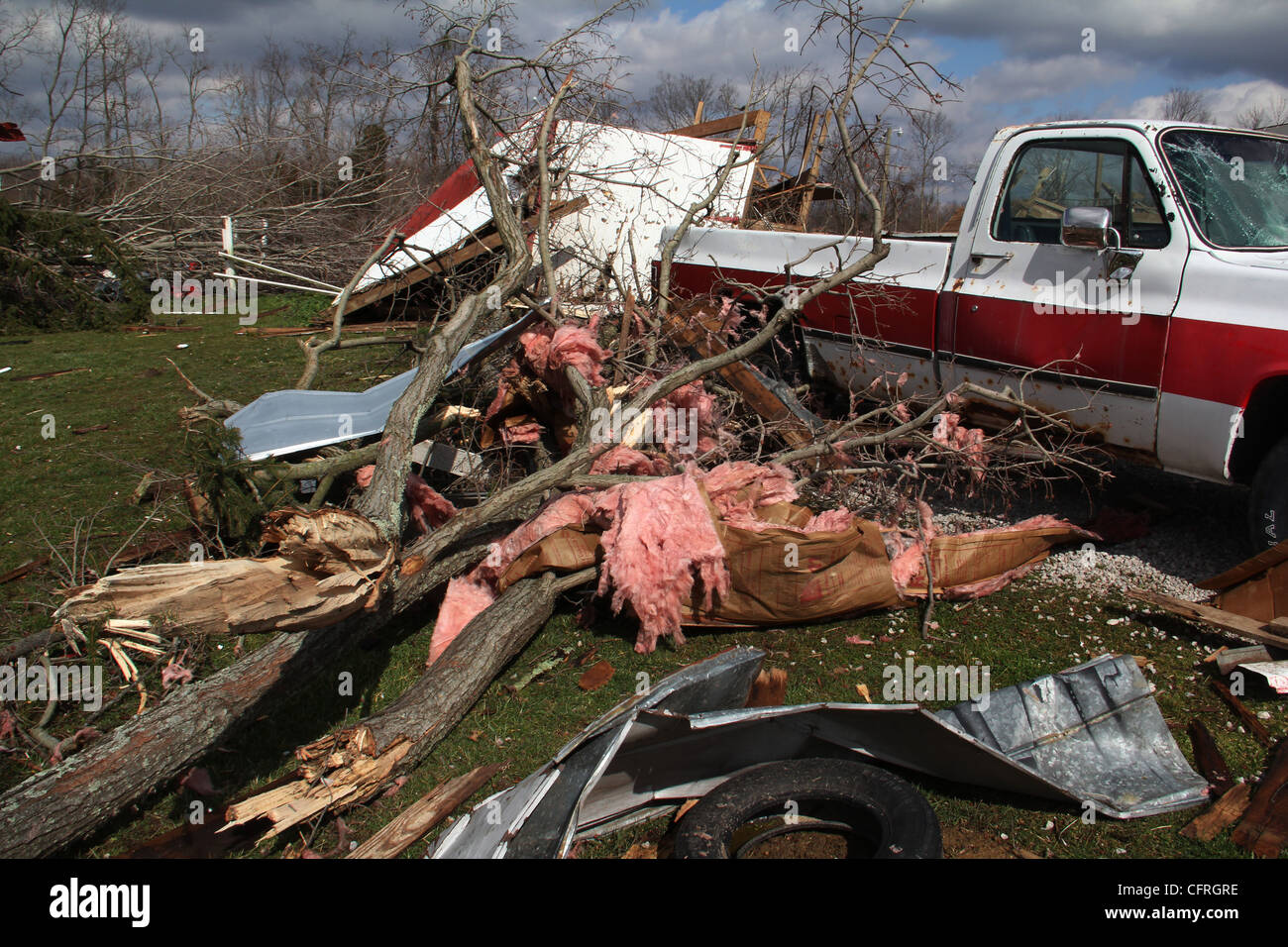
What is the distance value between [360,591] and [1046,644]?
2997mm

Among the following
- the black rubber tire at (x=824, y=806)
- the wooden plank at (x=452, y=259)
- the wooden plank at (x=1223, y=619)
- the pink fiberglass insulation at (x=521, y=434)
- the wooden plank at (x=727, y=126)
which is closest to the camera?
the black rubber tire at (x=824, y=806)

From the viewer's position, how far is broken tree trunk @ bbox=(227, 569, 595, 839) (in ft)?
9.45

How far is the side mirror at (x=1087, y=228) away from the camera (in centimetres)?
405

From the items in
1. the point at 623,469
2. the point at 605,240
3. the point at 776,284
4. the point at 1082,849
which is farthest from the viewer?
the point at 605,240

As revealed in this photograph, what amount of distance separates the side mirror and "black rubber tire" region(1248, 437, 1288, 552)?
1.24 m

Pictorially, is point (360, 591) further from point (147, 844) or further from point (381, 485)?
point (147, 844)

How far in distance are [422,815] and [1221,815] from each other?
2.72 meters

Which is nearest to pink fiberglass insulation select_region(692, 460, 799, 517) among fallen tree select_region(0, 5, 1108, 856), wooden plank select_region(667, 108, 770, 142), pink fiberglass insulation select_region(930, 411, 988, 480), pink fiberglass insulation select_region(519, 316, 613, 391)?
fallen tree select_region(0, 5, 1108, 856)

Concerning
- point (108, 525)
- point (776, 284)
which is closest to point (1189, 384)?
point (776, 284)

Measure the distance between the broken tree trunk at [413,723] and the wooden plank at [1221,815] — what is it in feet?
8.62

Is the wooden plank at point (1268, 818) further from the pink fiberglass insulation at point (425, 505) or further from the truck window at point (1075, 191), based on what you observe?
the pink fiberglass insulation at point (425, 505)

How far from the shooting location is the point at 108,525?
5.28 metres

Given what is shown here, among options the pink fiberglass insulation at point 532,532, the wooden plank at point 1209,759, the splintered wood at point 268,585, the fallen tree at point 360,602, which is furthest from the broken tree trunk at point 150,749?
the wooden plank at point 1209,759

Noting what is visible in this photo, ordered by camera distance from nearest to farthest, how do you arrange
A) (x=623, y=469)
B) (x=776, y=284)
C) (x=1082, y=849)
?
(x=1082, y=849)
(x=623, y=469)
(x=776, y=284)
